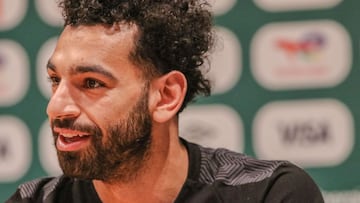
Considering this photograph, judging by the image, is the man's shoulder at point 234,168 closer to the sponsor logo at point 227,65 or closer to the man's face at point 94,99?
the man's face at point 94,99

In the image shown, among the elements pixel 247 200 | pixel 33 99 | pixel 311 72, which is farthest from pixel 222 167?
pixel 33 99

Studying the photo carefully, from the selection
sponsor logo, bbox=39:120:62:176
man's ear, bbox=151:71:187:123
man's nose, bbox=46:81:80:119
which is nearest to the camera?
man's nose, bbox=46:81:80:119

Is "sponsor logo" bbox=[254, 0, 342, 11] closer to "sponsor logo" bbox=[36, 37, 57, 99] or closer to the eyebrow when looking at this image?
"sponsor logo" bbox=[36, 37, 57, 99]

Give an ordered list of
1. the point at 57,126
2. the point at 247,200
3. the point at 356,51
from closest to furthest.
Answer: the point at 57,126 < the point at 247,200 < the point at 356,51

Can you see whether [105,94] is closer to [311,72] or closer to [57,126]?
[57,126]

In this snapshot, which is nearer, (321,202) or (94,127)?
(94,127)

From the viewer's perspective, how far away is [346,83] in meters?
2.41

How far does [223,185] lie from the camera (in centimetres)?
171

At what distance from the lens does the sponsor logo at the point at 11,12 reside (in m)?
2.65

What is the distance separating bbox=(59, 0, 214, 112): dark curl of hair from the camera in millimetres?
1627

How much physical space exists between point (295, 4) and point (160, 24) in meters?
0.88

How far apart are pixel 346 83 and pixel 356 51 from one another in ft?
0.34

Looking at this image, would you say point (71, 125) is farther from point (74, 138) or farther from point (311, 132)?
point (311, 132)

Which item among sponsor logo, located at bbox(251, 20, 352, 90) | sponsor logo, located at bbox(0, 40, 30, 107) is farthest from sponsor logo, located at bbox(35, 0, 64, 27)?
sponsor logo, located at bbox(251, 20, 352, 90)
